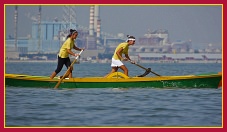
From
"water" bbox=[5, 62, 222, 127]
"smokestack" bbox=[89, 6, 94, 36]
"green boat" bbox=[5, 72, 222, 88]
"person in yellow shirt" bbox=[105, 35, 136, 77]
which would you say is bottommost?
"water" bbox=[5, 62, 222, 127]

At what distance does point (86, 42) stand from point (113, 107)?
149535 mm

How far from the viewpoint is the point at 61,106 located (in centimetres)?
1350

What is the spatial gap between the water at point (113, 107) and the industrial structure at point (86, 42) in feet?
361

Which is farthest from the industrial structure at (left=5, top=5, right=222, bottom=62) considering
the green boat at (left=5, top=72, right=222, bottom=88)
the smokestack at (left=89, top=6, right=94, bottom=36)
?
the green boat at (left=5, top=72, right=222, bottom=88)

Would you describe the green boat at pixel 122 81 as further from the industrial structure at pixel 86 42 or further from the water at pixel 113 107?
the industrial structure at pixel 86 42

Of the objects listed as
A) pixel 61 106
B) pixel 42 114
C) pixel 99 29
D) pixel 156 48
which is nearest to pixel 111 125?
pixel 42 114

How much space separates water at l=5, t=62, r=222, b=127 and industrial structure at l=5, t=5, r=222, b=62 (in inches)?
4326

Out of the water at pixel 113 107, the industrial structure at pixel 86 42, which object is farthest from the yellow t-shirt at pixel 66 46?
the industrial structure at pixel 86 42

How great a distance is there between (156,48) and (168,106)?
15822 cm

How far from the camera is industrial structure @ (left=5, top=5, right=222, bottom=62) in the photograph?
465ft

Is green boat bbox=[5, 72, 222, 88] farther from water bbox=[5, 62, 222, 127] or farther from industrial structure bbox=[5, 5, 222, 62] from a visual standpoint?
industrial structure bbox=[5, 5, 222, 62]

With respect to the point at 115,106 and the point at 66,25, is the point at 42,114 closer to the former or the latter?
the point at 115,106

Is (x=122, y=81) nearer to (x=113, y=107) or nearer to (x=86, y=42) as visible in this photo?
(x=113, y=107)

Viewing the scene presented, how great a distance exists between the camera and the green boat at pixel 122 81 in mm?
16828
